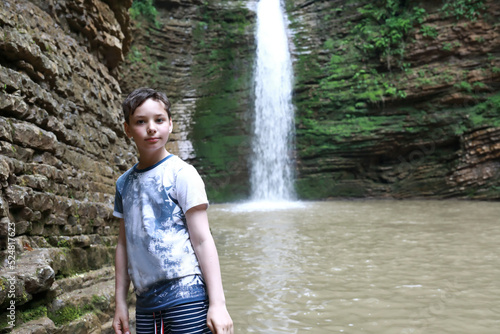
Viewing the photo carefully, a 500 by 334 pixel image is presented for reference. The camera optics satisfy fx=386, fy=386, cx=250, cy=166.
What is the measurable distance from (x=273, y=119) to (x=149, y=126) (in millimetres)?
15107

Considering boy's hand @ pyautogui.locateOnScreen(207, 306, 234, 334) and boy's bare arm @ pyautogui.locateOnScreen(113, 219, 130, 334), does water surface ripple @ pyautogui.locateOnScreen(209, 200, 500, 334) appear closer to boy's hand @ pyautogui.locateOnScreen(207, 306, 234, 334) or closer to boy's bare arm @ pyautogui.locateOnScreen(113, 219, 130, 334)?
boy's bare arm @ pyautogui.locateOnScreen(113, 219, 130, 334)

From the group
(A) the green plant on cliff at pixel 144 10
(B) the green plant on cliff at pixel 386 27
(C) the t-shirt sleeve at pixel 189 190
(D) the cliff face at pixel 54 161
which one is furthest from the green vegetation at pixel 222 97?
(C) the t-shirt sleeve at pixel 189 190

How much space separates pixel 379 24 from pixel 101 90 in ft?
46.1

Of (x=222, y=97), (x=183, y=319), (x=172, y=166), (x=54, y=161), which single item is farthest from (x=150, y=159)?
(x=222, y=97)

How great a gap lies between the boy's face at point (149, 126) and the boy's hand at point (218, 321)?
0.62 metres

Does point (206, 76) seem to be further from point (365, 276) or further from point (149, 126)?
point (149, 126)

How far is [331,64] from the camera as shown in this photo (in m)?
16.1

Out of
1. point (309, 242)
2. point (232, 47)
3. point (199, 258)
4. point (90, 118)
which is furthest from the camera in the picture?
point (232, 47)

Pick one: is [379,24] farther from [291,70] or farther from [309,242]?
[309,242]

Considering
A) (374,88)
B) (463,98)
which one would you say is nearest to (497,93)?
(463,98)

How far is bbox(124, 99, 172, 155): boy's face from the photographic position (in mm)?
1451

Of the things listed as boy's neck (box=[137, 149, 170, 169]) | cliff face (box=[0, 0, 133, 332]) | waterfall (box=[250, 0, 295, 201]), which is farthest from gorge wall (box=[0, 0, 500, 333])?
boy's neck (box=[137, 149, 170, 169])

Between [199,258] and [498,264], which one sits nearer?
[199,258]

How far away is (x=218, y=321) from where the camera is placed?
1.29m
